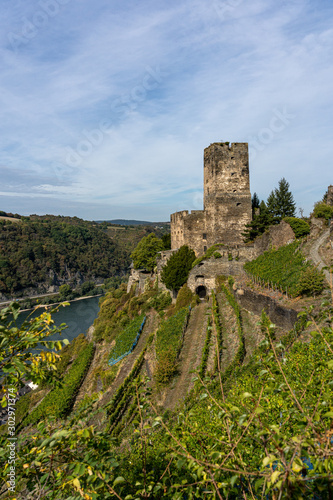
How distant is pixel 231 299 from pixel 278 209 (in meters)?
15.8

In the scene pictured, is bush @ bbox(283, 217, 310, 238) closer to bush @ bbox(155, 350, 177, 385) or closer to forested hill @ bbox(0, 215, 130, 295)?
bush @ bbox(155, 350, 177, 385)

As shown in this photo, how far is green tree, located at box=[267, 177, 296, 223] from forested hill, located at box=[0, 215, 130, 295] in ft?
311

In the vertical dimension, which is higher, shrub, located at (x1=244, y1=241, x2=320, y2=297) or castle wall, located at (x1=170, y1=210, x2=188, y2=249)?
castle wall, located at (x1=170, y1=210, x2=188, y2=249)

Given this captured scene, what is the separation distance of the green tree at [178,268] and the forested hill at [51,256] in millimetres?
90133

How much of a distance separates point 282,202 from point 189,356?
22.1m

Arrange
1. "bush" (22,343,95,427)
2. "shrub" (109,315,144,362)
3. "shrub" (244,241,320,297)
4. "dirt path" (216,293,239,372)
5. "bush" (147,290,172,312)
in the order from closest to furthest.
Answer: "dirt path" (216,293,239,372) < "shrub" (244,241,320,297) < "bush" (22,343,95,427) < "shrub" (109,315,144,362) < "bush" (147,290,172,312)

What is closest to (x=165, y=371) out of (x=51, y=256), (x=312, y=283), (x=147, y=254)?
(x=312, y=283)

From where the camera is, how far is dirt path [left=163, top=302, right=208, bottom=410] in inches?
579

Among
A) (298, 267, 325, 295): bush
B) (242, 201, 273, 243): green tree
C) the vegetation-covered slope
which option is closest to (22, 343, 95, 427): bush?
the vegetation-covered slope

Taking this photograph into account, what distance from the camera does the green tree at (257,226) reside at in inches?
1079

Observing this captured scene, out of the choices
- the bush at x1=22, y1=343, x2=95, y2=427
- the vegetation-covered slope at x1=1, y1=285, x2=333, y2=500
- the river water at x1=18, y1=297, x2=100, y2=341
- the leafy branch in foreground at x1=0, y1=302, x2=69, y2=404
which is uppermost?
the leafy branch in foreground at x1=0, y1=302, x2=69, y2=404

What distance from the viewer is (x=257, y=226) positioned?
27812mm

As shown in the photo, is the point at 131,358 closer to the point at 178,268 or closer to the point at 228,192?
the point at 178,268

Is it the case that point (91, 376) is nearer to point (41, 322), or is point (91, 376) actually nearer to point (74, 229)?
point (41, 322)
